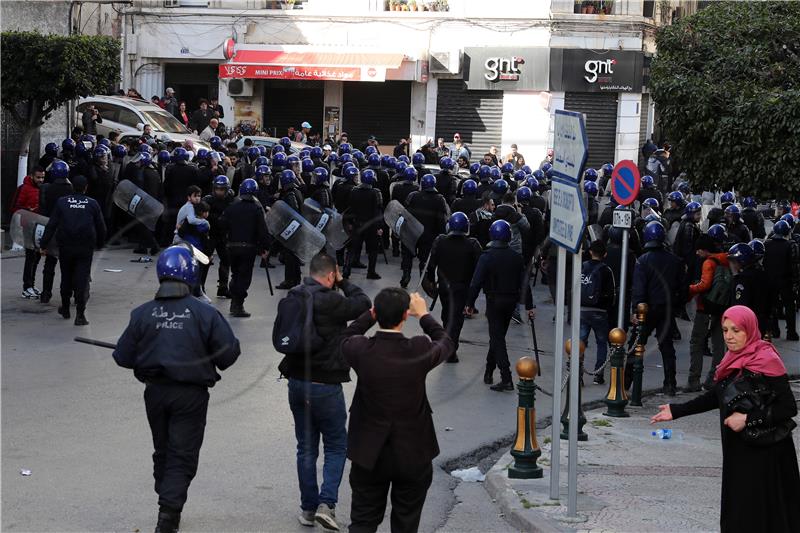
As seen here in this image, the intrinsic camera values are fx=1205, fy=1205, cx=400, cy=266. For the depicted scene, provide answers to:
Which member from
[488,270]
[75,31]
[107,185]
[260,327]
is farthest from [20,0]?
[488,270]

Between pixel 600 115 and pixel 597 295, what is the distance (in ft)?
73.9

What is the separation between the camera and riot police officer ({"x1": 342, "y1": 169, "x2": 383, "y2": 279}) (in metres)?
17.6

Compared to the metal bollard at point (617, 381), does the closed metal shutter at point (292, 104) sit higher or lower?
higher

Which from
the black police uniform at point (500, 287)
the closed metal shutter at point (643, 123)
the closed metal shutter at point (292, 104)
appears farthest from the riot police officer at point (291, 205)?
the closed metal shutter at point (643, 123)

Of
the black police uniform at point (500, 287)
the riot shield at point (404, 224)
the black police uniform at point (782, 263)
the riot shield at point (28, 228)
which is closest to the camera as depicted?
the black police uniform at point (500, 287)

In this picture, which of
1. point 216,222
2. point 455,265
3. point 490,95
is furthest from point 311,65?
point 455,265

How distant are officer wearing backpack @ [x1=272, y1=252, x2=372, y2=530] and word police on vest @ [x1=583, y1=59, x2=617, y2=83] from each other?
Result: 90.1 feet

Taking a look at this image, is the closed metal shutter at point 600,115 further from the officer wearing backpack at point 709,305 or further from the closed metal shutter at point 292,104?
the officer wearing backpack at point 709,305

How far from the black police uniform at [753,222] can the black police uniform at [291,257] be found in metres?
6.73

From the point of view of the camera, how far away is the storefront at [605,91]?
33688 millimetres

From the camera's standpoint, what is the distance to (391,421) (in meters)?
6.20

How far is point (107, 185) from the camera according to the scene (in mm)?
19500

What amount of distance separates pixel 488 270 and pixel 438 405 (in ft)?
5.16

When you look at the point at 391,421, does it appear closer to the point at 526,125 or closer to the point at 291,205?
the point at 291,205
